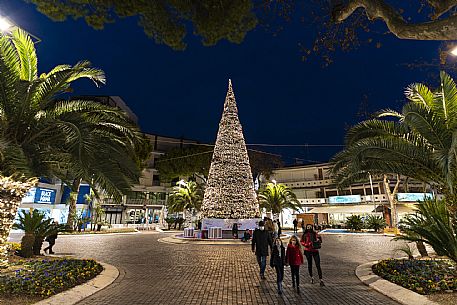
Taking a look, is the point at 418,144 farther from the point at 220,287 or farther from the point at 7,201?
the point at 7,201

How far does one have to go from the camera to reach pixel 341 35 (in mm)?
7645

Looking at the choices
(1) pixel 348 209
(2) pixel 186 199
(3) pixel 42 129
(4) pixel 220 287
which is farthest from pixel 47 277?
(1) pixel 348 209

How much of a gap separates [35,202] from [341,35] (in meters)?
28.7

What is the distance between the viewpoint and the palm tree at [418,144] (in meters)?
6.72

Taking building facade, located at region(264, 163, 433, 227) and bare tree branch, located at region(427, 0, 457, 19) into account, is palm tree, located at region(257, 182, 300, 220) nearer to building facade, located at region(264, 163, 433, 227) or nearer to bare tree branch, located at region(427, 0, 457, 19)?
building facade, located at region(264, 163, 433, 227)

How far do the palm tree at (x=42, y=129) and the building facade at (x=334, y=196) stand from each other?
3080 cm

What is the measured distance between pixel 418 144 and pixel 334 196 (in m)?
33.8

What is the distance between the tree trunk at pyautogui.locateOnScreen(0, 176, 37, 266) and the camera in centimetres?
580

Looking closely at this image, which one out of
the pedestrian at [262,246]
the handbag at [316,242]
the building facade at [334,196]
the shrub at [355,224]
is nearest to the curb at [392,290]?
the handbag at [316,242]

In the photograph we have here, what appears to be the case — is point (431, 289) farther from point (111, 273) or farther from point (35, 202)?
point (35, 202)

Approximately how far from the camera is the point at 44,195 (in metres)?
26.4

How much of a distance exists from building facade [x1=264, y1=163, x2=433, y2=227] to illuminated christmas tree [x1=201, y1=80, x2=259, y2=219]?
1919 cm

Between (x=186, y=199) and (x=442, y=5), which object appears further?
(x=186, y=199)

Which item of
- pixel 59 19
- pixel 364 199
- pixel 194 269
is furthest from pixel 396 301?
pixel 364 199
